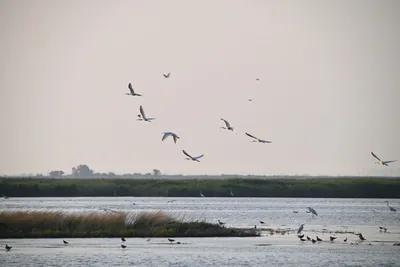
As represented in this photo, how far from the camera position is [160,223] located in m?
45.5

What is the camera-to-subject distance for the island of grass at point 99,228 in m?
43.9

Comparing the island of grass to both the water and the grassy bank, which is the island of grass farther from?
the grassy bank

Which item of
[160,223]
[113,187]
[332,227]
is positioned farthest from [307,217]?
[113,187]

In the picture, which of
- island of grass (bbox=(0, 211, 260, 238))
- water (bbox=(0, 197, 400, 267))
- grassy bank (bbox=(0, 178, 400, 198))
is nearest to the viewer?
water (bbox=(0, 197, 400, 267))

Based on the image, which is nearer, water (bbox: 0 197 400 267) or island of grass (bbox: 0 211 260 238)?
water (bbox: 0 197 400 267)

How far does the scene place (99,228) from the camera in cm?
4441

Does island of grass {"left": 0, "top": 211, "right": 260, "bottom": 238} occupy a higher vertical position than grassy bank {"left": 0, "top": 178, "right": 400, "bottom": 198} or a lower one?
lower

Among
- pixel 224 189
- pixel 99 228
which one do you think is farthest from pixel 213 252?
pixel 224 189

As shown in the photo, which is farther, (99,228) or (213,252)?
(99,228)

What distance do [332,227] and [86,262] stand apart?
802 inches

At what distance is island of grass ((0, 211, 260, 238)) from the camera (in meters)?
43.9

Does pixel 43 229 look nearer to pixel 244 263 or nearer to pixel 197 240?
pixel 197 240

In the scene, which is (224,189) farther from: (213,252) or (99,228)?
(213,252)

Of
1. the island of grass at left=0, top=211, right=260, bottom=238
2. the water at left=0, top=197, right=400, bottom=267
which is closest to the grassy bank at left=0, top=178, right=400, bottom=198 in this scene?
the island of grass at left=0, top=211, right=260, bottom=238
